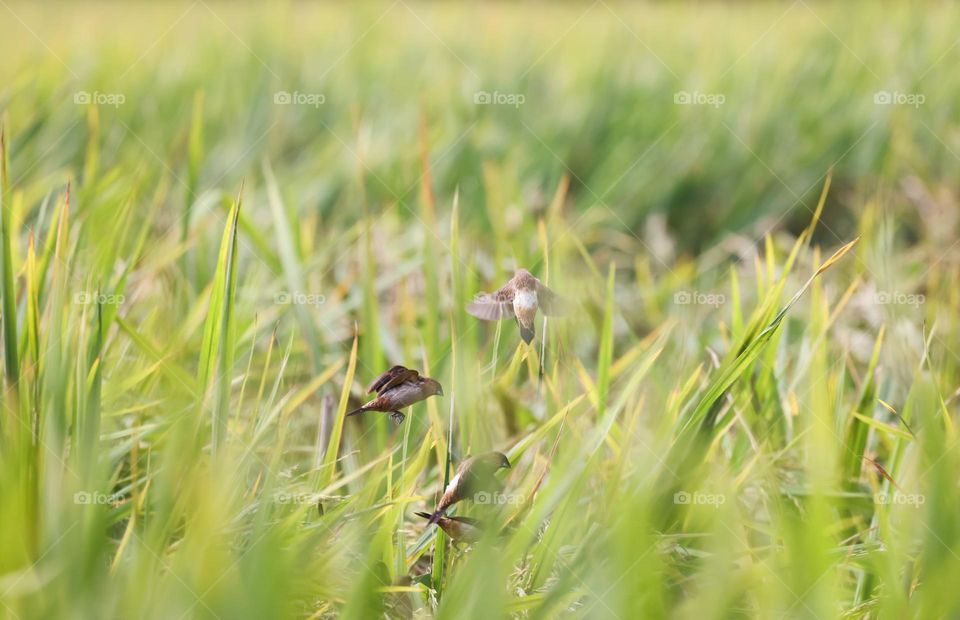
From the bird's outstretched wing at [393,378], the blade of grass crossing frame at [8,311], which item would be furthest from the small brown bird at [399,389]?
the blade of grass crossing frame at [8,311]

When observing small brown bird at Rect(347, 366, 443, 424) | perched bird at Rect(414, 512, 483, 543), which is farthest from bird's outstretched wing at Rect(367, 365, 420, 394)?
perched bird at Rect(414, 512, 483, 543)

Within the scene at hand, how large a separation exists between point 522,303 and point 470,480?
170 millimetres

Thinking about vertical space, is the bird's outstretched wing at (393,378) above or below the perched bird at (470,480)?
above

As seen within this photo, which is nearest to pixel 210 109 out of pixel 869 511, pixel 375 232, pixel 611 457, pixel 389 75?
pixel 389 75

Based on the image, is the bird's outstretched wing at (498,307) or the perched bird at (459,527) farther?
the bird's outstretched wing at (498,307)

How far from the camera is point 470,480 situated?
76 cm

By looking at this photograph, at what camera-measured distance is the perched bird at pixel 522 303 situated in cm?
82

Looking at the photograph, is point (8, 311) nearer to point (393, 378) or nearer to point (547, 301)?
point (393, 378)

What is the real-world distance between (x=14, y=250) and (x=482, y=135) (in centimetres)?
116

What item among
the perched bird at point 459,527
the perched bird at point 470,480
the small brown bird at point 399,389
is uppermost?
the small brown bird at point 399,389

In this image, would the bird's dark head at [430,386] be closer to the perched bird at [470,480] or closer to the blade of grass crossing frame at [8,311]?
the perched bird at [470,480]

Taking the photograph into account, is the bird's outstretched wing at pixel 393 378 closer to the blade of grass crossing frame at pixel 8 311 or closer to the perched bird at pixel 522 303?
the perched bird at pixel 522 303

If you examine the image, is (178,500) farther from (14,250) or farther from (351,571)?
(14,250)

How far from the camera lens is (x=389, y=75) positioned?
8.61 feet
